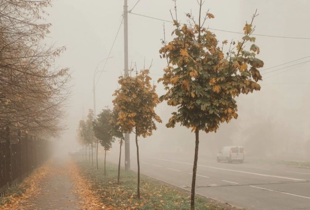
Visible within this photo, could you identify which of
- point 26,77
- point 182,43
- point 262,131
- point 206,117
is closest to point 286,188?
point 206,117

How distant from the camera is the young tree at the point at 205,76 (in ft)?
19.6

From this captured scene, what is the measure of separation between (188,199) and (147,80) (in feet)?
14.0

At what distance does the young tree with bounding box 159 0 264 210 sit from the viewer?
599cm

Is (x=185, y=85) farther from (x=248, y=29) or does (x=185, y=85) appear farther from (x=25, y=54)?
(x=25, y=54)

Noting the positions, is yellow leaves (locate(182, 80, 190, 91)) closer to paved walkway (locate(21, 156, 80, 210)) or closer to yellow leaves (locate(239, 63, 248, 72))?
yellow leaves (locate(239, 63, 248, 72))

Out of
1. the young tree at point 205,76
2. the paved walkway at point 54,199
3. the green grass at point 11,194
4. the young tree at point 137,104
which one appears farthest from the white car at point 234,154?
the young tree at point 205,76

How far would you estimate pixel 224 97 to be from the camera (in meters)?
6.29

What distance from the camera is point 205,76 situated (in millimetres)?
6273

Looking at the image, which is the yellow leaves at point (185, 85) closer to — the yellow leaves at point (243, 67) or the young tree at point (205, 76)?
the young tree at point (205, 76)

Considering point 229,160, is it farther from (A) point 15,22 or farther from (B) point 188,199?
(A) point 15,22

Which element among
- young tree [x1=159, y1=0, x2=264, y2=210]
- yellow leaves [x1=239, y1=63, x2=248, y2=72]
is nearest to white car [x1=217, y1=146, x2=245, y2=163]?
young tree [x1=159, y1=0, x2=264, y2=210]

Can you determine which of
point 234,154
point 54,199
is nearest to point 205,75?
point 54,199

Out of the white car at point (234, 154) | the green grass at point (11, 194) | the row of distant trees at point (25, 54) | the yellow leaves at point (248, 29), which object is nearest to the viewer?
the yellow leaves at point (248, 29)

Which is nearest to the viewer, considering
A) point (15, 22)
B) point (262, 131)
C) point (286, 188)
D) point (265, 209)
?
point (15, 22)
